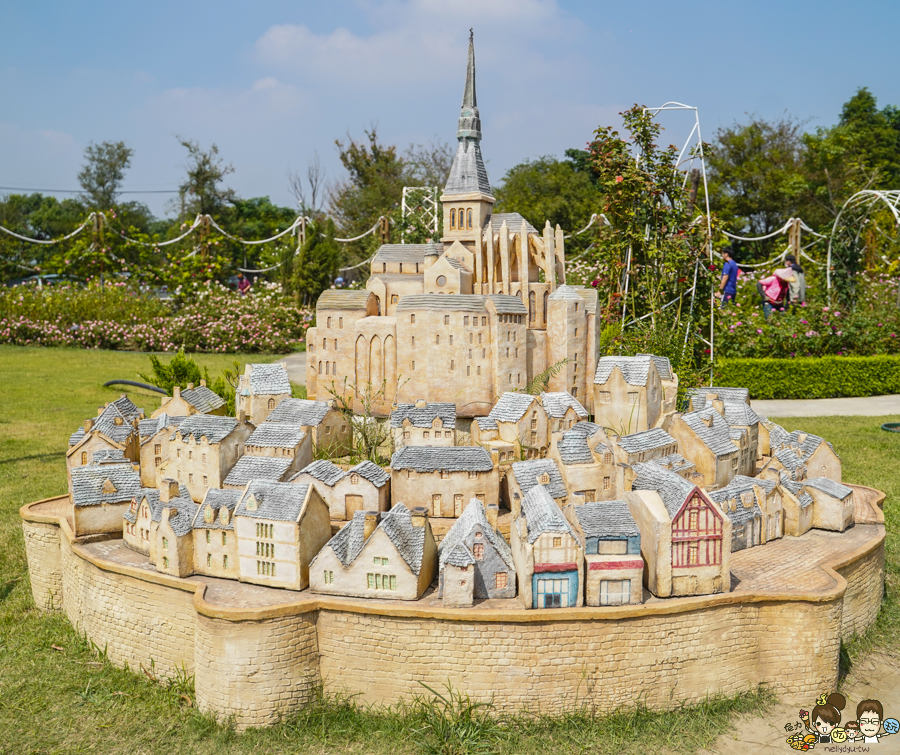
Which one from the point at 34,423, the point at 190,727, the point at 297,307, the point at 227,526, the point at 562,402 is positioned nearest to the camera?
the point at 190,727

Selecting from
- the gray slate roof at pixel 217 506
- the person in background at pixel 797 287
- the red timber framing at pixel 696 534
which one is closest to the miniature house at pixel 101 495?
the gray slate roof at pixel 217 506

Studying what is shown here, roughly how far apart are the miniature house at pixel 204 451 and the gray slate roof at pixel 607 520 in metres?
3.60

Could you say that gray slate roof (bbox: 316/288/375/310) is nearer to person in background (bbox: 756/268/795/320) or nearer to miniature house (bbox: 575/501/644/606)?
miniature house (bbox: 575/501/644/606)

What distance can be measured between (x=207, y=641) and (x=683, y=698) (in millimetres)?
3783

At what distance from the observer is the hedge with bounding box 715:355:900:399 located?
61.3ft

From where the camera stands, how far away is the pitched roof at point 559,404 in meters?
8.30

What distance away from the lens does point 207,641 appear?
5.93 meters

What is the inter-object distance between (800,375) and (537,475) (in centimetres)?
1375

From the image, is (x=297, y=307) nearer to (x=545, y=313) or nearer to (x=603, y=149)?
(x=603, y=149)

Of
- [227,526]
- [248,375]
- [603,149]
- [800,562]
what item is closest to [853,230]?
[603,149]

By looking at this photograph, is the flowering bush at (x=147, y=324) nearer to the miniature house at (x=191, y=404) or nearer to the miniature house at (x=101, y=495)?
the miniature house at (x=191, y=404)

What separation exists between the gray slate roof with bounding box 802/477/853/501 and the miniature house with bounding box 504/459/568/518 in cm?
268

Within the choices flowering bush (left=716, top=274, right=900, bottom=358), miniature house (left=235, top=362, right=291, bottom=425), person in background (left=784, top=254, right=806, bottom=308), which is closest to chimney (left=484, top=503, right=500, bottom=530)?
miniature house (left=235, top=362, right=291, bottom=425)

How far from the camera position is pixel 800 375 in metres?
18.7
